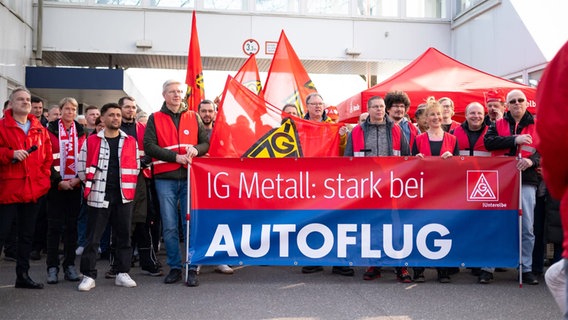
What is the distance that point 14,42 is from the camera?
15.0 metres

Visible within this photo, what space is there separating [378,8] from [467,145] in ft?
40.2

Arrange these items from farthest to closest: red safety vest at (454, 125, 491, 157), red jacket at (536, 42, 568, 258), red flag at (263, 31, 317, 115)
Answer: red flag at (263, 31, 317, 115)
red safety vest at (454, 125, 491, 157)
red jacket at (536, 42, 568, 258)

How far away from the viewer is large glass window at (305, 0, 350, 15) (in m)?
18.5

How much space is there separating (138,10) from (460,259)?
13719 mm

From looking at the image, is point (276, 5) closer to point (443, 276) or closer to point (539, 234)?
point (539, 234)

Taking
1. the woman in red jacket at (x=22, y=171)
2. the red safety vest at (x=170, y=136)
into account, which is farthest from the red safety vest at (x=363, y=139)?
the woman in red jacket at (x=22, y=171)

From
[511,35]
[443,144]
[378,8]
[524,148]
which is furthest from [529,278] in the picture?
[378,8]

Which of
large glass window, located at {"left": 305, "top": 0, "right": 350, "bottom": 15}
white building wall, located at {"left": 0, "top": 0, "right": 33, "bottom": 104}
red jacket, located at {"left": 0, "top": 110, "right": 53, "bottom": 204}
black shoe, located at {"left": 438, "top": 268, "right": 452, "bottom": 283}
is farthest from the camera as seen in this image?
large glass window, located at {"left": 305, "top": 0, "right": 350, "bottom": 15}

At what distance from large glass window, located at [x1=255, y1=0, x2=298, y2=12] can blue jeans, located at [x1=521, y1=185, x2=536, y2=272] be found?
12746mm

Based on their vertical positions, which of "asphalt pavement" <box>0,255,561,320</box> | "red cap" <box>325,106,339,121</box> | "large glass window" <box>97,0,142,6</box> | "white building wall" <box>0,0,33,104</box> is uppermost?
"large glass window" <box>97,0,142,6</box>

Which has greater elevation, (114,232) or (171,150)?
(171,150)

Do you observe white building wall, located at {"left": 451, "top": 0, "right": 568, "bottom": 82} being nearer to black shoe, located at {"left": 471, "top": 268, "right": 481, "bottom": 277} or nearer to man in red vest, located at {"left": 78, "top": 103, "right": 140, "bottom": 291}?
black shoe, located at {"left": 471, "top": 268, "right": 481, "bottom": 277}

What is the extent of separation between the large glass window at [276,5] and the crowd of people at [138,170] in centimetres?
1146

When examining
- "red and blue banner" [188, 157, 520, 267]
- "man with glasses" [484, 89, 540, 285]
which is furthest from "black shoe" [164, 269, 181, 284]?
"man with glasses" [484, 89, 540, 285]
